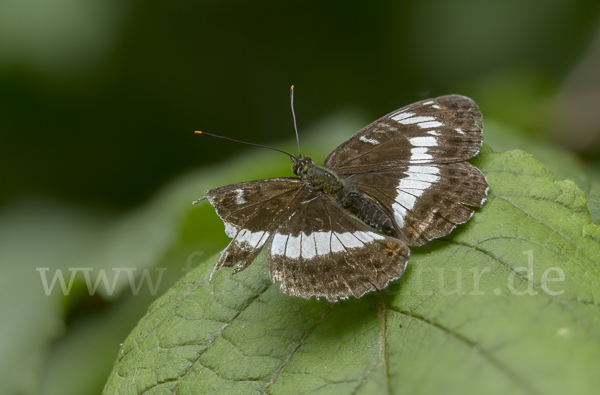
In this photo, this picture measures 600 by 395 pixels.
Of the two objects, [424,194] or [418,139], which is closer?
[424,194]

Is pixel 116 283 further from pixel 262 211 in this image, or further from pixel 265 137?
pixel 265 137

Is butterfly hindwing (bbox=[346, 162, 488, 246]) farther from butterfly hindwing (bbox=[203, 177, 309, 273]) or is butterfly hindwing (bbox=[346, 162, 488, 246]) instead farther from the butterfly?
butterfly hindwing (bbox=[203, 177, 309, 273])

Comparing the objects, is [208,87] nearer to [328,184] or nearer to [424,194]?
[328,184]

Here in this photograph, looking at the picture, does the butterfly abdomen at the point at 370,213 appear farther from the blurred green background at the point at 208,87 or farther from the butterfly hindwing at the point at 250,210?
the blurred green background at the point at 208,87

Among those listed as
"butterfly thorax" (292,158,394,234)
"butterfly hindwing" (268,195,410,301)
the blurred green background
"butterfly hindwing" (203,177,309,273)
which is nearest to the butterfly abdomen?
"butterfly thorax" (292,158,394,234)

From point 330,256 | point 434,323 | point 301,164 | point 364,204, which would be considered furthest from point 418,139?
point 434,323
